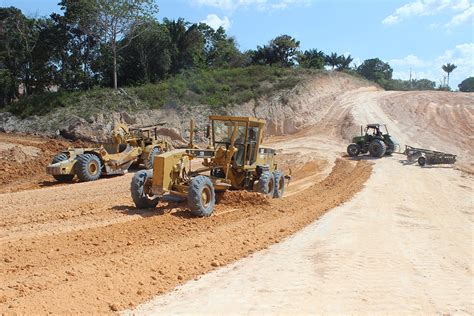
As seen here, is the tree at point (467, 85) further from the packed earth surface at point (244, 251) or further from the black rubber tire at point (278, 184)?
the black rubber tire at point (278, 184)

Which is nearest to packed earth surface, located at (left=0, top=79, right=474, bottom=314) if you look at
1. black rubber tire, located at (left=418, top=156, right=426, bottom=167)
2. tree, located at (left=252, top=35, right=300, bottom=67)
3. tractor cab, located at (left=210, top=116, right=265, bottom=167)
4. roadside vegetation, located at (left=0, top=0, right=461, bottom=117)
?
tractor cab, located at (left=210, top=116, right=265, bottom=167)

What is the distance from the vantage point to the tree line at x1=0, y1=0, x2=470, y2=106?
34.2 m

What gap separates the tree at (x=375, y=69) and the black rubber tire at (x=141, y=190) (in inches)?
2542

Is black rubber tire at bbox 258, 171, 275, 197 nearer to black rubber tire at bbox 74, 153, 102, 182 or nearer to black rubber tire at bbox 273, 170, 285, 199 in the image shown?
black rubber tire at bbox 273, 170, 285, 199

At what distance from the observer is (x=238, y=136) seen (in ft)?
38.4

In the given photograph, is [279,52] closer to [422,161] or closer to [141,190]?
[422,161]

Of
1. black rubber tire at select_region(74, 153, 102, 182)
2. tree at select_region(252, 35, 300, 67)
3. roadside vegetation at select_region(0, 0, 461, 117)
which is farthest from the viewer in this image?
tree at select_region(252, 35, 300, 67)

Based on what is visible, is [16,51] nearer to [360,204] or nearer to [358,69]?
[360,204]

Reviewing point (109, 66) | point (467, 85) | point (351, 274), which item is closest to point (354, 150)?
point (351, 274)

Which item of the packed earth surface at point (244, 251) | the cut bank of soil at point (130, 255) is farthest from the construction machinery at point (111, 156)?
the cut bank of soil at point (130, 255)

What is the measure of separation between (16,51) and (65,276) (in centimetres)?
3359

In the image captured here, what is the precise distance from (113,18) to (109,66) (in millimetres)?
5695

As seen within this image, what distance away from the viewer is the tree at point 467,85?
251ft

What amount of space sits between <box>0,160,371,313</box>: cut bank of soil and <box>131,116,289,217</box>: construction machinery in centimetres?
43
